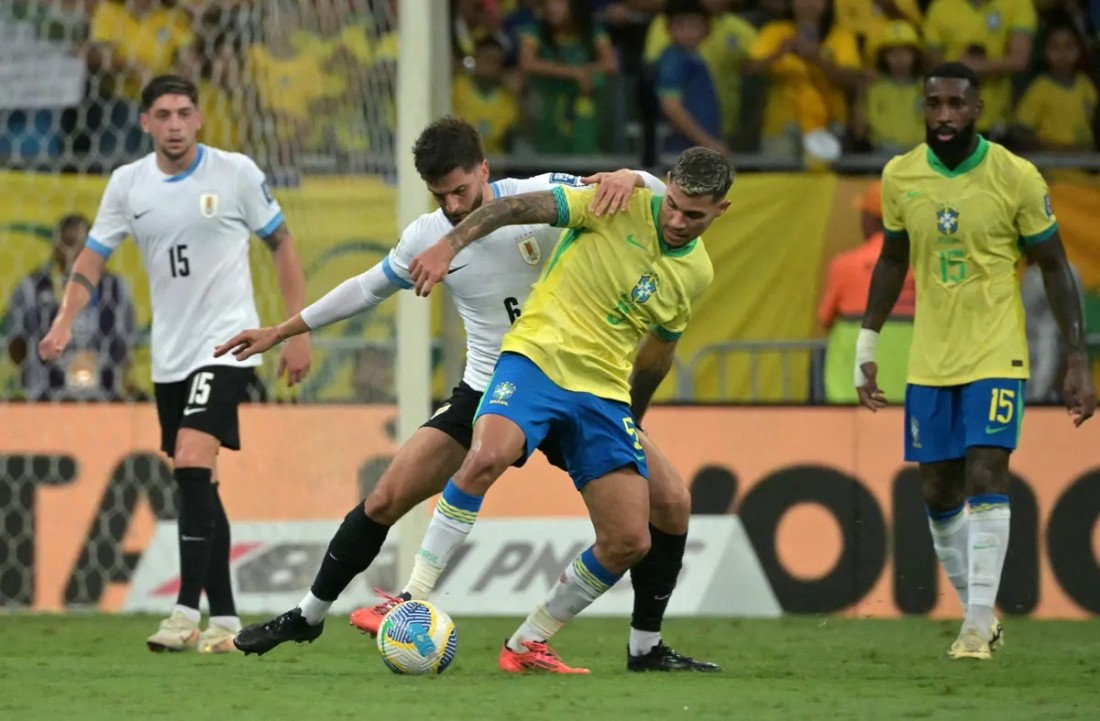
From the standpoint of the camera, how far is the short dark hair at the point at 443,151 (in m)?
6.50

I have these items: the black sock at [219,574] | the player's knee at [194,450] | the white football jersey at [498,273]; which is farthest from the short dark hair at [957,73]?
the black sock at [219,574]

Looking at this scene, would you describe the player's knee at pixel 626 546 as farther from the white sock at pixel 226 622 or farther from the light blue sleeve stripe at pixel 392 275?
the white sock at pixel 226 622

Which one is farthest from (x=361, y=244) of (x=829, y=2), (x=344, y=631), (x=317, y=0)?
(x=829, y=2)

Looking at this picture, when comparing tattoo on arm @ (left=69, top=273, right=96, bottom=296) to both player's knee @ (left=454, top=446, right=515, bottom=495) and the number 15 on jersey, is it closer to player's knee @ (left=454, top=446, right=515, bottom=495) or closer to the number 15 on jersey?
the number 15 on jersey

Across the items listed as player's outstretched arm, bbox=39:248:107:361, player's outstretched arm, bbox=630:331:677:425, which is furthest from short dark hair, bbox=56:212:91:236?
player's outstretched arm, bbox=630:331:677:425

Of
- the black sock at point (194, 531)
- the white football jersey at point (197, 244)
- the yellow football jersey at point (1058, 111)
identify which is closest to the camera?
the black sock at point (194, 531)

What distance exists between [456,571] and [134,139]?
3392 mm

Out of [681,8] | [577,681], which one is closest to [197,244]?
[577,681]

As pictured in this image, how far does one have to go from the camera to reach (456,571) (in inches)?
405

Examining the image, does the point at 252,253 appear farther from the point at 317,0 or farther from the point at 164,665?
the point at 164,665

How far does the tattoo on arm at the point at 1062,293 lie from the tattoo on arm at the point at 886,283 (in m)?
0.61

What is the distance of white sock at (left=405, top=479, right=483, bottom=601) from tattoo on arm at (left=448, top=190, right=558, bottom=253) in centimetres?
86

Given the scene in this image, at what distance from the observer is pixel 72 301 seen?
824 cm

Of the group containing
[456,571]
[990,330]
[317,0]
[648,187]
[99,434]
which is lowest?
[456,571]
